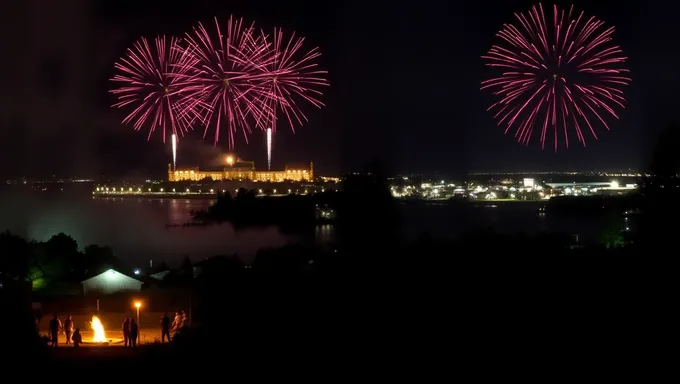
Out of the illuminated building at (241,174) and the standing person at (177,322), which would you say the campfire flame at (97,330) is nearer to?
the standing person at (177,322)

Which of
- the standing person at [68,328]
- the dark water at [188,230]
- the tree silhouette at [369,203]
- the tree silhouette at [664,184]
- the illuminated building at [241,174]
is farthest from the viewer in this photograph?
the illuminated building at [241,174]

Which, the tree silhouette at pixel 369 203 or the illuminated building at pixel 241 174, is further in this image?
the illuminated building at pixel 241 174

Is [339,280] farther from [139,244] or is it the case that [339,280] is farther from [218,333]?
[139,244]

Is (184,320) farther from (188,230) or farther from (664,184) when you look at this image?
(188,230)

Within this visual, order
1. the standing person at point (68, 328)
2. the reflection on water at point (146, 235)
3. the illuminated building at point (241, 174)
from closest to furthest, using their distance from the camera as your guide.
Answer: the standing person at point (68, 328), the reflection on water at point (146, 235), the illuminated building at point (241, 174)

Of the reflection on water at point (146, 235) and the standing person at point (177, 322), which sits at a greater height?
the standing person at point (177, 322)

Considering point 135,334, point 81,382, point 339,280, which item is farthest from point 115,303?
point 81,382

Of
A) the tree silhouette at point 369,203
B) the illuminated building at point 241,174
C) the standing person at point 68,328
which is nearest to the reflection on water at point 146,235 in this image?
the tree silhouette at point 369,203
